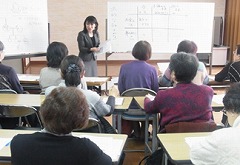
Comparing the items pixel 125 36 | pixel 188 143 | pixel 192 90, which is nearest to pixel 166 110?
pixel 192 90

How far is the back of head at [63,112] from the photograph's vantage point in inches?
49.1

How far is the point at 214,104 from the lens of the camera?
264 centimetres

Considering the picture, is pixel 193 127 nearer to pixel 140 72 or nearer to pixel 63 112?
pixel 63 112

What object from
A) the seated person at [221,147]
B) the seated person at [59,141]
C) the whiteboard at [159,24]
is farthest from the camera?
the whiteboard at [159,24]

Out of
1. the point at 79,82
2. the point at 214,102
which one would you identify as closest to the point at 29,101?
the point at 79,82

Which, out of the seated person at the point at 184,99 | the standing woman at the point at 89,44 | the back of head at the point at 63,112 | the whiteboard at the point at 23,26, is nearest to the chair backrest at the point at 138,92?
the seated person at the point at 184,99

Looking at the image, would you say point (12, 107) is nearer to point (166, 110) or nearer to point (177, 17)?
point (166, 110)

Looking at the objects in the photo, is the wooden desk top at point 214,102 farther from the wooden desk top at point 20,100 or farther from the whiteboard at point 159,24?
the whiteboard at point 159,24

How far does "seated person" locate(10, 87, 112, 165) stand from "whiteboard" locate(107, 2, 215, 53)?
14.6 ft

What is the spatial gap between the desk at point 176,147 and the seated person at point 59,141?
481 mm

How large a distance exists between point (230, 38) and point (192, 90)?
6283 millimetres

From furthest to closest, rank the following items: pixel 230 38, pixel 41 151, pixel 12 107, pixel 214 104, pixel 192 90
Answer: pixel 230 38 < pixel 214 104 < pixel 12 107 < pixel 192 90 < pixel 41 151

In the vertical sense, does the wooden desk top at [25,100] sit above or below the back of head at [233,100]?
below

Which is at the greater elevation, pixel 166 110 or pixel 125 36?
pixel 125 36
